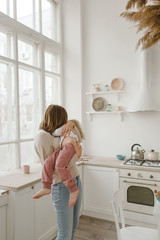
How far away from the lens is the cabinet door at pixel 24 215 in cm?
207

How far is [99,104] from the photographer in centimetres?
367

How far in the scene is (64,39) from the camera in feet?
12.8

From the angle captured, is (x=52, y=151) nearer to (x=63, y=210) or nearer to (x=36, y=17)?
(x=63, y=210)

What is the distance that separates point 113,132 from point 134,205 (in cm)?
119

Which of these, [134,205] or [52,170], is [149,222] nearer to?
[134,205]

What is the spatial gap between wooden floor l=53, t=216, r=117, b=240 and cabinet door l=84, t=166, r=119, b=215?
0.14 m

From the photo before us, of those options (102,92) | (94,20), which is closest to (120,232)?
(102,92)

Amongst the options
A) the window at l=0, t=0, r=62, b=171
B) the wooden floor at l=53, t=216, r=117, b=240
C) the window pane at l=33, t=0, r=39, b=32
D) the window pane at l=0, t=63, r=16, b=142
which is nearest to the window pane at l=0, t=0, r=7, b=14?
the window at l=0, t=0, r=62, b=171

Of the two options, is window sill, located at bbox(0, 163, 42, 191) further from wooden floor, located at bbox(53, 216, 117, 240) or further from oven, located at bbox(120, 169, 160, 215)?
oven, located at bbox(120, 169, 160, 215)

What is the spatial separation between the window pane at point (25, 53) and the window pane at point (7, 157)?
1223mm

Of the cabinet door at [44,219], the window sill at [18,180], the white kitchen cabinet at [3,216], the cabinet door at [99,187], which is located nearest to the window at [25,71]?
the window sill at [18,180]

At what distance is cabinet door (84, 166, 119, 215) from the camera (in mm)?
3082

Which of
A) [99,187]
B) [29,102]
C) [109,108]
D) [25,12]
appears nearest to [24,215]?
[99,187]

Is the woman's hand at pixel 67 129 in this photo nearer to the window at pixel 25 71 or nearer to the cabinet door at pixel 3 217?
the cabinet door at pixel 3 217
